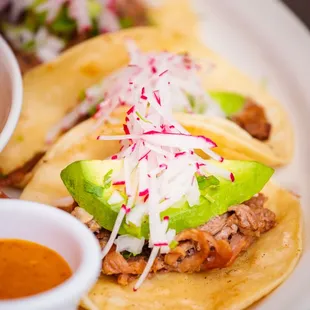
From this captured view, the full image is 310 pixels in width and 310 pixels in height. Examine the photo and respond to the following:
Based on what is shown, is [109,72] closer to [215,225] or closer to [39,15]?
[39,15]

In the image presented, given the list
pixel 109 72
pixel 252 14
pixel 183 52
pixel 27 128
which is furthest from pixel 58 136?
pixel 252 14

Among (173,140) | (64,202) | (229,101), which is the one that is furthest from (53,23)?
(173,140)

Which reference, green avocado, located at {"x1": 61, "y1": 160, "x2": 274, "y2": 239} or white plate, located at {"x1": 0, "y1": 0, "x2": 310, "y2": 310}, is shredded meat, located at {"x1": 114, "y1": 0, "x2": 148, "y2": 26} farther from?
green avocado, located at {"x1": 61, "y1": 160, "x2": 274, "y2": 239}

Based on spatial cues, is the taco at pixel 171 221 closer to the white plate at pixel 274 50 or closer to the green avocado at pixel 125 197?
the green avocado at pixel 125 197

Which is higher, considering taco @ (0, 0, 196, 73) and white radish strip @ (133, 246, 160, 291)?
white radish strip @ (133, 246, 160, 291)

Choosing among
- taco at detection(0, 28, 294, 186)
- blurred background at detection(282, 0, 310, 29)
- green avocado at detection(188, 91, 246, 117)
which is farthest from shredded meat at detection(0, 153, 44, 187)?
blurred background at detection(282, 0, 310, 29)

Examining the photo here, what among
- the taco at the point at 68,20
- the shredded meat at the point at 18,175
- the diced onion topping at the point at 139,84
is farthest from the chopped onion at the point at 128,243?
the taco at the point at 68,20

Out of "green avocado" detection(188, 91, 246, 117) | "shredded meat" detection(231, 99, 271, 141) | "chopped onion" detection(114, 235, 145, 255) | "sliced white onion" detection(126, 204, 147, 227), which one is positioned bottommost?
"chopped onion" detection(114, 235, 145, 255)
